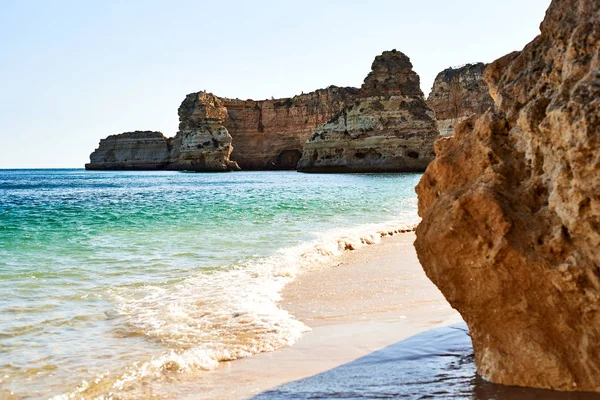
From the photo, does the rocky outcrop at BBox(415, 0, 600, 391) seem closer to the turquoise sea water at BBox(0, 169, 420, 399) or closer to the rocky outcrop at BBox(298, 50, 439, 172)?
the turquoise sea water at BBox(0, 169, 420, 399)

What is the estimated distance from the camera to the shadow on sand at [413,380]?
2.85 meters

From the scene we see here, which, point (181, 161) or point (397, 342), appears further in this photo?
point (181, 161)

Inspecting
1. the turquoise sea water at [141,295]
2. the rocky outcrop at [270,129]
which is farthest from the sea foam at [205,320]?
the rocky outcrop at [270,129]

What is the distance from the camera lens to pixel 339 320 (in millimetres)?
4875

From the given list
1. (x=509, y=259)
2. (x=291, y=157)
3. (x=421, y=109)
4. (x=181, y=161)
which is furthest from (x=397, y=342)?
(x=291, y=157)

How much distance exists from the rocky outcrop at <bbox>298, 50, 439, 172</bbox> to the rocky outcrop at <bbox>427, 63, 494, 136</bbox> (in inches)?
484

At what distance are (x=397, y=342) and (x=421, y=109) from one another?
51.0 meters

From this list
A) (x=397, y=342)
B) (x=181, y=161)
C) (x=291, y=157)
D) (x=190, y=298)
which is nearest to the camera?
(x=397, y=342)

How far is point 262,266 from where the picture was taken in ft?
25.3

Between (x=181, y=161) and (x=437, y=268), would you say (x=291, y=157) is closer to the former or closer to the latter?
(x=181, y=161)

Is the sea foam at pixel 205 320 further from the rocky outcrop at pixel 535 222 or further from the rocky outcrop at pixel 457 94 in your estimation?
the rocky outcrop at pixel 457 94

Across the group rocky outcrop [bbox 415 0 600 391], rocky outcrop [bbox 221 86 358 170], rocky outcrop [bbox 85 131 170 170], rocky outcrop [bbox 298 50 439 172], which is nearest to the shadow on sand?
rocky outcrop [bbox 415 0 600 391]

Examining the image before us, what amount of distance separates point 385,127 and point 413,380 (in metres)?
50.1

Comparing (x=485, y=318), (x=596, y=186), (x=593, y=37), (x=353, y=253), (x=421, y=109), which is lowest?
(x=353, y=253)
